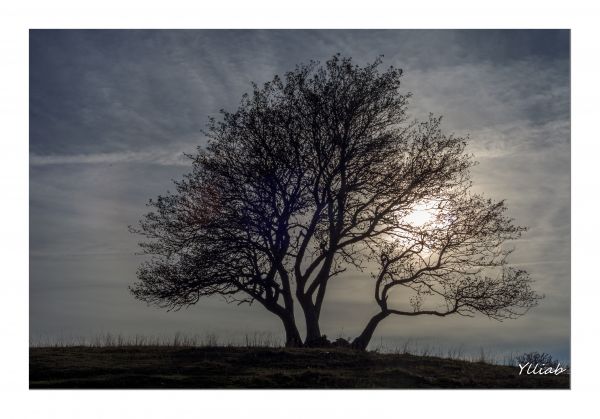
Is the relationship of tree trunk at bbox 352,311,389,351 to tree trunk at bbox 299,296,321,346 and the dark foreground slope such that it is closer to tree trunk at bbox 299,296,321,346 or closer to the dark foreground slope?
tree trunk at bbox 299,296,321,346

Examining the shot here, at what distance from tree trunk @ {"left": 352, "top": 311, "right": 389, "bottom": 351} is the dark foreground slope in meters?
1.97

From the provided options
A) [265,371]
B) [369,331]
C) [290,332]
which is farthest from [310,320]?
[265,371]

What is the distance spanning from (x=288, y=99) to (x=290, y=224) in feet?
13.6

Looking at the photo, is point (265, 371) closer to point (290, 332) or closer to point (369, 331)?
point (290, 332)

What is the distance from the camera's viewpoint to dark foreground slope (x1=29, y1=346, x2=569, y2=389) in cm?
1950

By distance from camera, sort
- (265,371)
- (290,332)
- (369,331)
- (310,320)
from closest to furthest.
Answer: (265,371) → (310,320) → (369,331) → (290,332)

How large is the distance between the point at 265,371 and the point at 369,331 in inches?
242

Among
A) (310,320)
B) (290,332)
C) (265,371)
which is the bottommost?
(265,371)

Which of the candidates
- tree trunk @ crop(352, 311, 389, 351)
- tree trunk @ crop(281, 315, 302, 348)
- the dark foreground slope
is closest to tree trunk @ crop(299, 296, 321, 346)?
tree trunk @ crop(281, 315, 302, 348)

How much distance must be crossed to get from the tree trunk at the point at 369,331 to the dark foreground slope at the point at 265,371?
6.45 ft

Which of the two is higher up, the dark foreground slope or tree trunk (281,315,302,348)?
tree trunk (281,315,302,348)

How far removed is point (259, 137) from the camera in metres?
25.4

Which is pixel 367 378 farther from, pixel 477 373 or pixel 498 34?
pixel 498 34

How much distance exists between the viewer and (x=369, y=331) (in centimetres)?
2583
